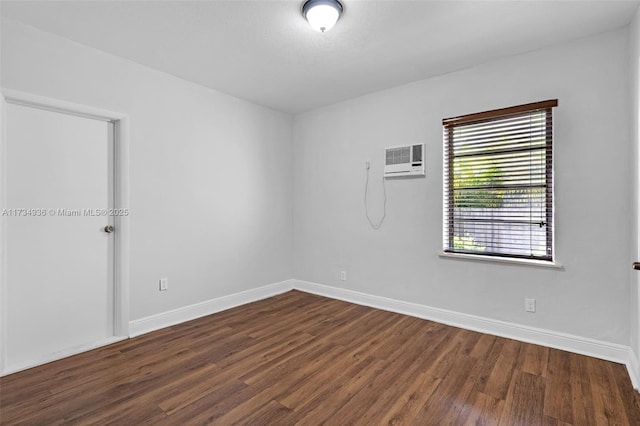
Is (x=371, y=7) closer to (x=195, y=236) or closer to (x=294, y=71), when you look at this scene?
(x=294, y=71)

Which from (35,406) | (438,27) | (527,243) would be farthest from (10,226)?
(527,243)

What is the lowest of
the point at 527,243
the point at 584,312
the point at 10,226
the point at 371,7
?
the point at 584,312

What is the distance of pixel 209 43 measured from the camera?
2764 millimetres

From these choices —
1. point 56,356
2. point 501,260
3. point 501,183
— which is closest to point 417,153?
point 501,183

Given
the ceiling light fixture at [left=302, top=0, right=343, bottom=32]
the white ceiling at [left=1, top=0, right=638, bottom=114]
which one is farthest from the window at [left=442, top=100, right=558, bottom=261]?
the ceiling light fixture at [left=302, top=0, right=343, bottom=32]

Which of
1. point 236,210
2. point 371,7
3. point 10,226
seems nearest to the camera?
point 371,7

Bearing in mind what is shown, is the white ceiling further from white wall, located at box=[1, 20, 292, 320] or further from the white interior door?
the white interior door

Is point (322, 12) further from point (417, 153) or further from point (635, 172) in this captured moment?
point (635, 172)

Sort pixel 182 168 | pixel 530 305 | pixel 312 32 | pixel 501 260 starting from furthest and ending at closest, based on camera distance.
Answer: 1. pixel 182 168
2. pixel 501 260
3. pixel 530 305
4. pixel 312 32

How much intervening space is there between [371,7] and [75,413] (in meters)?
3.25

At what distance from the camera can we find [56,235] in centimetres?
274

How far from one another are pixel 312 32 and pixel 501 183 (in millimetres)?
2183

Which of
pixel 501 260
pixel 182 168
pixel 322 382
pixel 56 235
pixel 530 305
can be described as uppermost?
pixel 182 168

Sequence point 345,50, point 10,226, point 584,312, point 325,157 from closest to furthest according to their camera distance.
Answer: point 10,226
point 584,312
point 345,50
point 325,157
